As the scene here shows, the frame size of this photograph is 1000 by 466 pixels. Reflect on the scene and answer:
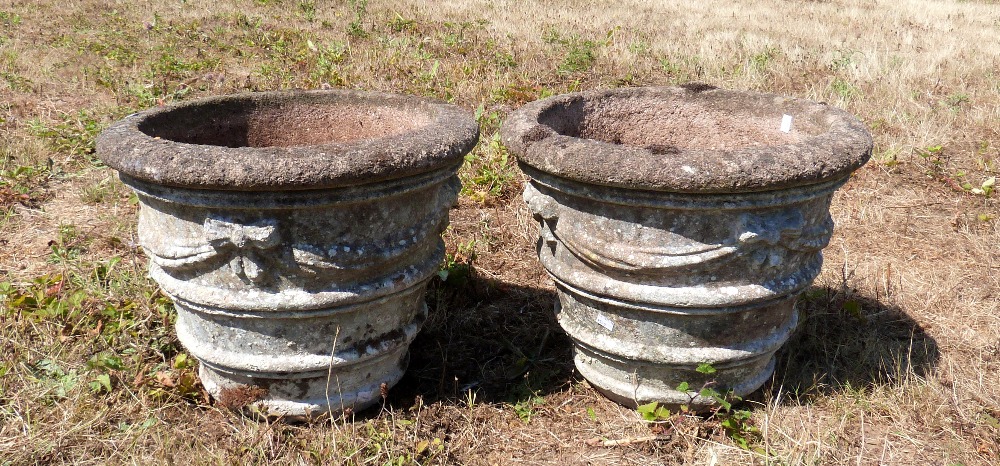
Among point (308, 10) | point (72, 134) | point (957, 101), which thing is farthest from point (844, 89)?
point (72, 134)

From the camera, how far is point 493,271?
3.87 meters

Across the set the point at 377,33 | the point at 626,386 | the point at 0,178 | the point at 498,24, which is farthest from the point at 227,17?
the point at 626,386

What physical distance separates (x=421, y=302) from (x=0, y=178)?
3.47m

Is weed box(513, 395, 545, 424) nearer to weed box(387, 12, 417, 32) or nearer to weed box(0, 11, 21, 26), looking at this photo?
weed box(387, 12, 417, 32)

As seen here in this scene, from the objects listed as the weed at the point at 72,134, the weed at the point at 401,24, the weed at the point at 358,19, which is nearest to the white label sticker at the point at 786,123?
the weed at the point at 72,134

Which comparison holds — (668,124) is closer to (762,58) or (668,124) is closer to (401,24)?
(762,58)

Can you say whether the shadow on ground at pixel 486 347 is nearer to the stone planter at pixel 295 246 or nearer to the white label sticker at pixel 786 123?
the stone planter at pixel 295 246

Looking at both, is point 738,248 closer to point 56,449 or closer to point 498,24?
point 56,449

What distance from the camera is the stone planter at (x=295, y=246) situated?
205 centimetres

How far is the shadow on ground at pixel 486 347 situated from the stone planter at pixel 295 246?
23cm

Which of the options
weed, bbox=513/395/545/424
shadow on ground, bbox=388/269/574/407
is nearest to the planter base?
shadow on ground, bbox=388/269/574/407

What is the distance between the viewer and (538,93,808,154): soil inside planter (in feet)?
10.1

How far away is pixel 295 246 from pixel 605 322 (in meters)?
1.08

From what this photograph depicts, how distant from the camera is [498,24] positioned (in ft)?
28.6
